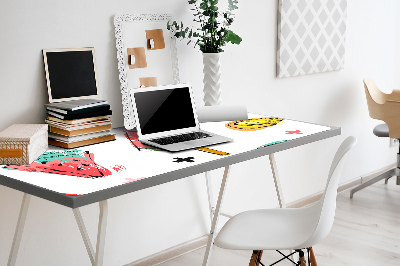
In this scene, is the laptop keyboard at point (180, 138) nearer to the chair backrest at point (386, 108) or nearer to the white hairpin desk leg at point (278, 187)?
the white hairpin desk leg at point (278, 187)

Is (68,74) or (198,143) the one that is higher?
(68,74)

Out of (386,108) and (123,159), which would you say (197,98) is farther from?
(386,108)

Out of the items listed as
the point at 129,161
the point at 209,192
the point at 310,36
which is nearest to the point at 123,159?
the point at 129,161

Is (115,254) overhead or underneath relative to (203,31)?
underneath

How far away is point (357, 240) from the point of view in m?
3.23

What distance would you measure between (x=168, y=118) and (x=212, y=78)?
1.42 ft

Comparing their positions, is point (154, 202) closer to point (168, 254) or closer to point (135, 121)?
point (168, 254)

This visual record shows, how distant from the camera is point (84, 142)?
87.1 inches

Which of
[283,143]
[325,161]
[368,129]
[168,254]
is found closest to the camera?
[283,143]

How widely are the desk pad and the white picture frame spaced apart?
206 mm

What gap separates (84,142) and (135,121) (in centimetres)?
21

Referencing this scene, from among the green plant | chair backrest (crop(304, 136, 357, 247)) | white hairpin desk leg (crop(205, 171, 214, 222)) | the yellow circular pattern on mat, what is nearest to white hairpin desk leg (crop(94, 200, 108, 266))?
chair backrest (crop(304, 136, 357, 247))

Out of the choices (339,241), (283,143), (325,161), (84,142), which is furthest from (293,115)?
(84,142)

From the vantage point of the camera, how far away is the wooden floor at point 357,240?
117 inches
